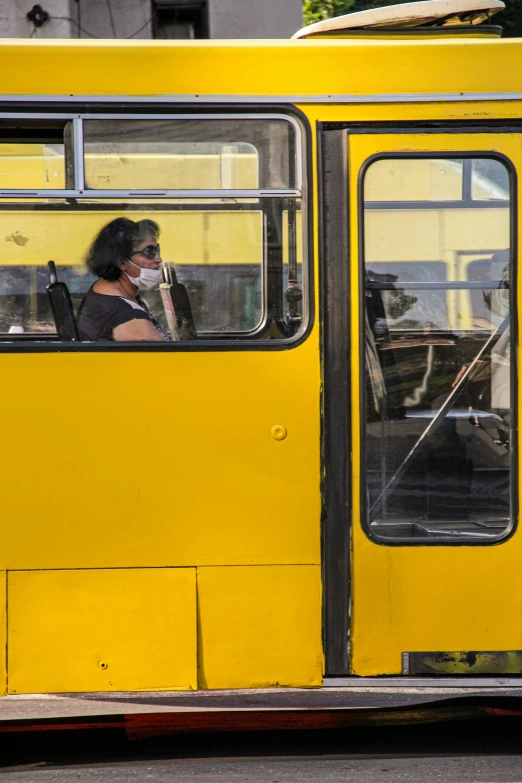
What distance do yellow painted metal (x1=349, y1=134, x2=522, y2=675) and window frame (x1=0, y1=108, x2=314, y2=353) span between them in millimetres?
215

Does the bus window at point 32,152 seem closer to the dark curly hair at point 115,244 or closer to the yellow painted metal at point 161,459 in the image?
the dark curly hair at point 115,244

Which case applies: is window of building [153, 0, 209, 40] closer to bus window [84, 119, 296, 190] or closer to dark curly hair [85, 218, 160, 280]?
bus window [84, 119, 296, 190]

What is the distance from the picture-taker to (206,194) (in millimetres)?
4148

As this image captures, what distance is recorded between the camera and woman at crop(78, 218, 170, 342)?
4227 mm

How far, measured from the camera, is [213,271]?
421 centimetres

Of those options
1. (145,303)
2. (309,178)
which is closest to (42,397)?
(145,303)

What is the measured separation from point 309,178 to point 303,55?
542mm

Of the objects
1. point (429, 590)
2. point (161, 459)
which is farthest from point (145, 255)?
point (429, 590)

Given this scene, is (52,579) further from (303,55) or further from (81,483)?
(303,55)

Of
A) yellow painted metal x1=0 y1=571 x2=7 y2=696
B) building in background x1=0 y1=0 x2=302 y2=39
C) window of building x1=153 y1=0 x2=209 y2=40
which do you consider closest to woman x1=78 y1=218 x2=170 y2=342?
yellow painted metal x1=0 y1=571 x2=7 y2=696

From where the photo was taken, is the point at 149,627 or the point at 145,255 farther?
the point at 145,255

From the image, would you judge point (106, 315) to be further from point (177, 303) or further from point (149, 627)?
point (149, 627)

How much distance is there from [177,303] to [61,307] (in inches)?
→ 20.2

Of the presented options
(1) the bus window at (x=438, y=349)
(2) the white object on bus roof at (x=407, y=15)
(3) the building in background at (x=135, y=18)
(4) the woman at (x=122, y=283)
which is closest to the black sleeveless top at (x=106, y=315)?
(4) the woman at (x=122, y=283)
